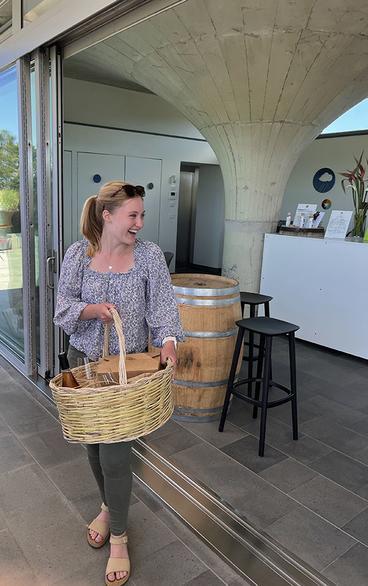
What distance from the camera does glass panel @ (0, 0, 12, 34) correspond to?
3.31 metres

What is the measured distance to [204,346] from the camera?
290cm

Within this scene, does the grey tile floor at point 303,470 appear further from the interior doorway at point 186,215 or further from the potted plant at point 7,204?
the interior doorway at point 186,215

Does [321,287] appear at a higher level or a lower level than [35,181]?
lower

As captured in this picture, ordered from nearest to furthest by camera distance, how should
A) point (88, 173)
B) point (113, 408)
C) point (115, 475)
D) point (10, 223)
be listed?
1. point (113, 408)
2. point (115, 475)
3. point (10, 223)
4. point (88, 173)

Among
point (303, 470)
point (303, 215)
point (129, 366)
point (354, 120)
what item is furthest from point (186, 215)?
point (129, 366)

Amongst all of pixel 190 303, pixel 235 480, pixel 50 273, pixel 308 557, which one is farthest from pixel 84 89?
pixel 308 557

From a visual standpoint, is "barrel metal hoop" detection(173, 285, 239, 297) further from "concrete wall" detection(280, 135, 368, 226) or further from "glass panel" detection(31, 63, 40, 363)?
"concrete wall" detection(280, 135, 368, 226)

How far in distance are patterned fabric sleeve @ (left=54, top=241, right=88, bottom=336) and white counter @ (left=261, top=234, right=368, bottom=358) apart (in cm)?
325

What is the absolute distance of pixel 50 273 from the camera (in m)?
3.33

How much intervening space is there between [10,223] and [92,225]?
2.39 metres

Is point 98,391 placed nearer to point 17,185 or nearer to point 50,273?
point 50,273

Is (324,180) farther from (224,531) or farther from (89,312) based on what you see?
(89,312)

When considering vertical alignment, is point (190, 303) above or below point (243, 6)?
below

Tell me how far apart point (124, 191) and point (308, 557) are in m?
1.74
